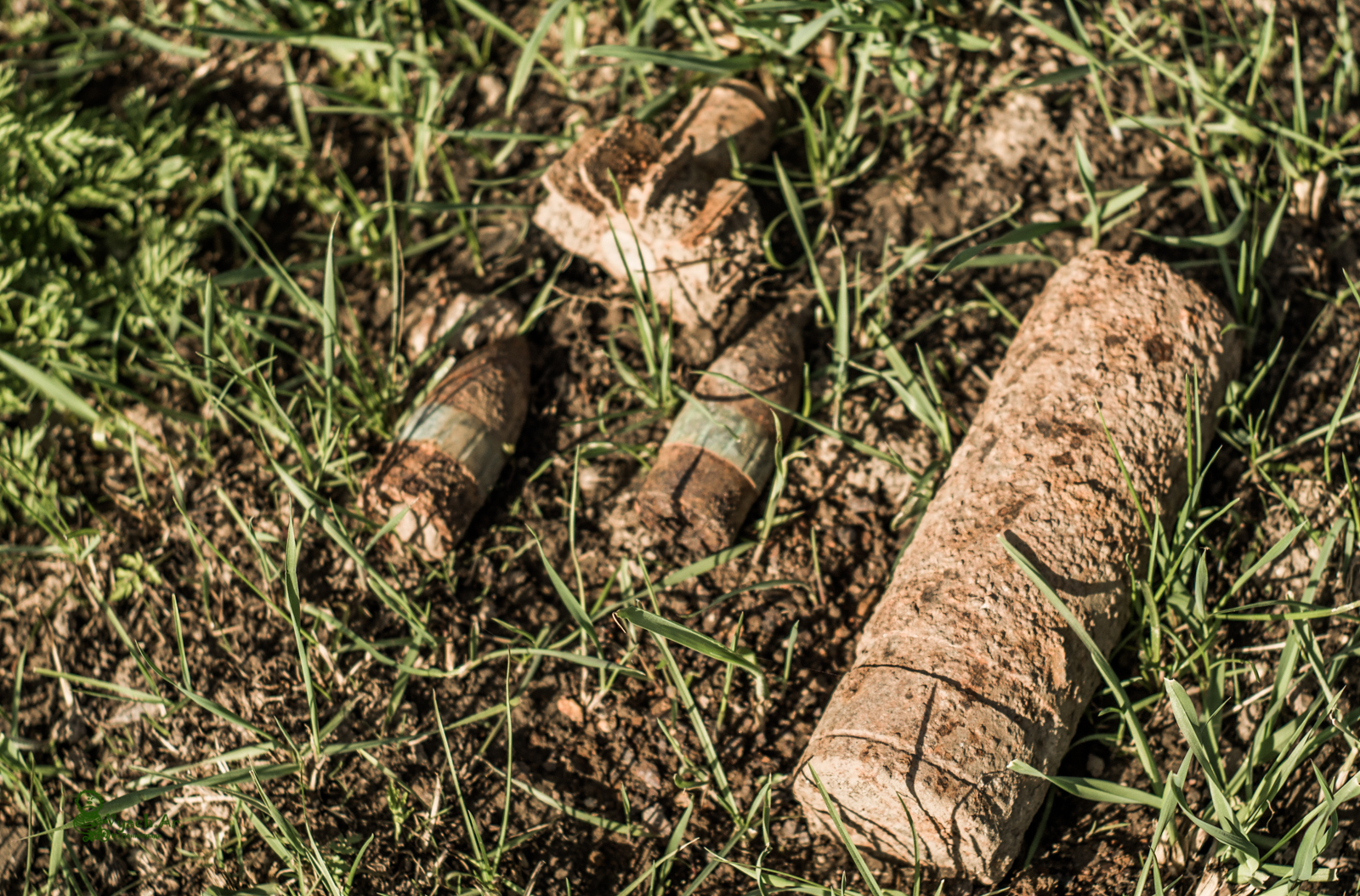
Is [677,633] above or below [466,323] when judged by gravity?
below

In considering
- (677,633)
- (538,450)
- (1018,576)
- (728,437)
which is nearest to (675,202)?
(728,437)

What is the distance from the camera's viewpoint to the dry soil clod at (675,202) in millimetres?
2402

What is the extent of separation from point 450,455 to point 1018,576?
4.69 feet

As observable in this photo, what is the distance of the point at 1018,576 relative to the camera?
194 centimetres

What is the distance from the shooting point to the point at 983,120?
2.81 meters

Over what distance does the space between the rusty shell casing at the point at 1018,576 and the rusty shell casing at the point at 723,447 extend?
0.46 metres

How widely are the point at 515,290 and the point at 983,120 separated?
1531 millimetres

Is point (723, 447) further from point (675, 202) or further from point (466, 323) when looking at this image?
point (466, 323)

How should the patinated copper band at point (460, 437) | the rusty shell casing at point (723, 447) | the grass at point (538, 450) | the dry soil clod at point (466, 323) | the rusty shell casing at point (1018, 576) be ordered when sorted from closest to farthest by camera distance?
1. the rusty shell casing at point (1018, 576)
2. the grass at point (538, 450)
3. the rusty shell casing at point (723, 447)
4. the patinated copper band at point (460, 437)
5. the dry soil clod at point (466, 323)

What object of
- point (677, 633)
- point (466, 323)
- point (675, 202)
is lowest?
point (677, 633)

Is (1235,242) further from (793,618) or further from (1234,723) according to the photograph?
(793,618)

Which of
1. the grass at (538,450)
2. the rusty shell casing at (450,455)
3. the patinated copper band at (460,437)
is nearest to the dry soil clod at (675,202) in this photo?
the grass at (538,450)

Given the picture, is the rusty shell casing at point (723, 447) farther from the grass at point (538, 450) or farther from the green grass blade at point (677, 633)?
the green grass blade at point (677, 633)

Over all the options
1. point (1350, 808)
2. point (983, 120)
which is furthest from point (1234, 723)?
point (983, 120)
